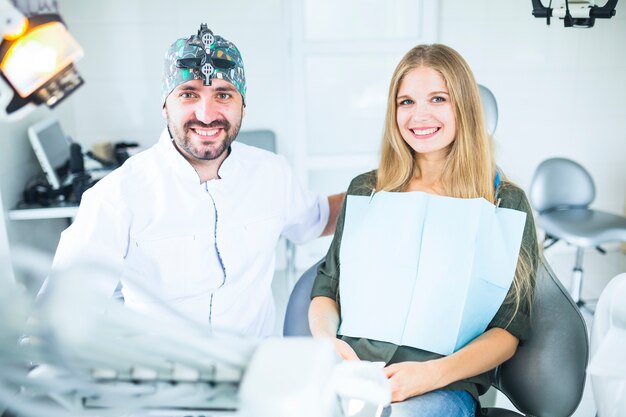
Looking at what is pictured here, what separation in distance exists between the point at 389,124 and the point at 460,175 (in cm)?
24

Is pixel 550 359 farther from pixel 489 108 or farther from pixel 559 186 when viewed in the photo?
pixel 559 186

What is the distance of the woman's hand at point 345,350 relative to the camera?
4.28ft

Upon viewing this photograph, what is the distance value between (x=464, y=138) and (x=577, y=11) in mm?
579

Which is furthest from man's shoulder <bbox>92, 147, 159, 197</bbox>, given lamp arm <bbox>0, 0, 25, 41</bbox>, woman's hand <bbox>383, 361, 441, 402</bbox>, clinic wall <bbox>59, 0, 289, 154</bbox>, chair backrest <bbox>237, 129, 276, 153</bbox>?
clinic wall <bbox>59, 0, 289, 154</bbox>

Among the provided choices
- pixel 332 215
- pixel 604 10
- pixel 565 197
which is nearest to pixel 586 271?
pixel 565 197

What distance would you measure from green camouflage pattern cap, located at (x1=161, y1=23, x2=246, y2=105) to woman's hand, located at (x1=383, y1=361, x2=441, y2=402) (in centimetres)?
80

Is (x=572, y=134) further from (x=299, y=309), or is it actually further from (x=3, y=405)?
(x=3, y=405)

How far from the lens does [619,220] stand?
2.83 meters

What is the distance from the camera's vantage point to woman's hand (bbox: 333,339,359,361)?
1304 millimetres

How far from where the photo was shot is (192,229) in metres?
1.48

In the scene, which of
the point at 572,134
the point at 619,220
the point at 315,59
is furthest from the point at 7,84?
the point at 572,134

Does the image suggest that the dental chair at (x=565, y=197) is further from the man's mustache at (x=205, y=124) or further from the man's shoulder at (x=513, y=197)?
the man's mustache at (x=205, y=124)

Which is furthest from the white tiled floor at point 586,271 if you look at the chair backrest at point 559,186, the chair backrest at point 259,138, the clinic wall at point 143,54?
the clinic wall at point 143,54

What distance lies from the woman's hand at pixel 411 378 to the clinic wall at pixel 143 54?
234cm
